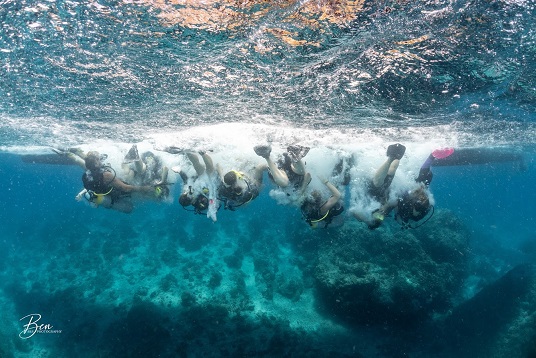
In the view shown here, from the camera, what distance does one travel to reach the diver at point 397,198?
8.57 meters

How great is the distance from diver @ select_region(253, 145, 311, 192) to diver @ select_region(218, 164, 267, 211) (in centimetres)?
75

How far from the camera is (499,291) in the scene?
17.0 meters

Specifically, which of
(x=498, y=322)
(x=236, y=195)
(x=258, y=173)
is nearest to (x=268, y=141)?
(x=258, y=173)

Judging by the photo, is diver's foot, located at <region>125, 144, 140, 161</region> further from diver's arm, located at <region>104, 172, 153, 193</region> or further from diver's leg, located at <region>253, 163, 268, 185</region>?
diver's leg, located at <region>253, 163, 268, 185</region>

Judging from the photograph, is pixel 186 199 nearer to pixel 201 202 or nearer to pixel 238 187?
pixel 201 202

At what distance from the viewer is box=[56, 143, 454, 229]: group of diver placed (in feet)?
29.0

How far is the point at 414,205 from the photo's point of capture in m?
8.52

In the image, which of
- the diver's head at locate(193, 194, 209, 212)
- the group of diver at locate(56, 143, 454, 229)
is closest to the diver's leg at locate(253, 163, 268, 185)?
the group of diver at locate(56, 143, 454, 229)

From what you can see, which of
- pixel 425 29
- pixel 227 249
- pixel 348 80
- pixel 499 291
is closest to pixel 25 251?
pixel 227 249

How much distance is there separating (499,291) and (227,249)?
18349mm

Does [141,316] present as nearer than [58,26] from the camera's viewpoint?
No

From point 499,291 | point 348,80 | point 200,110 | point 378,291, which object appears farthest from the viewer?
point 499,291

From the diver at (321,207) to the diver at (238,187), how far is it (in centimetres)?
186

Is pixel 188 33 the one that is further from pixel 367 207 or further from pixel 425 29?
pixel 367 207
